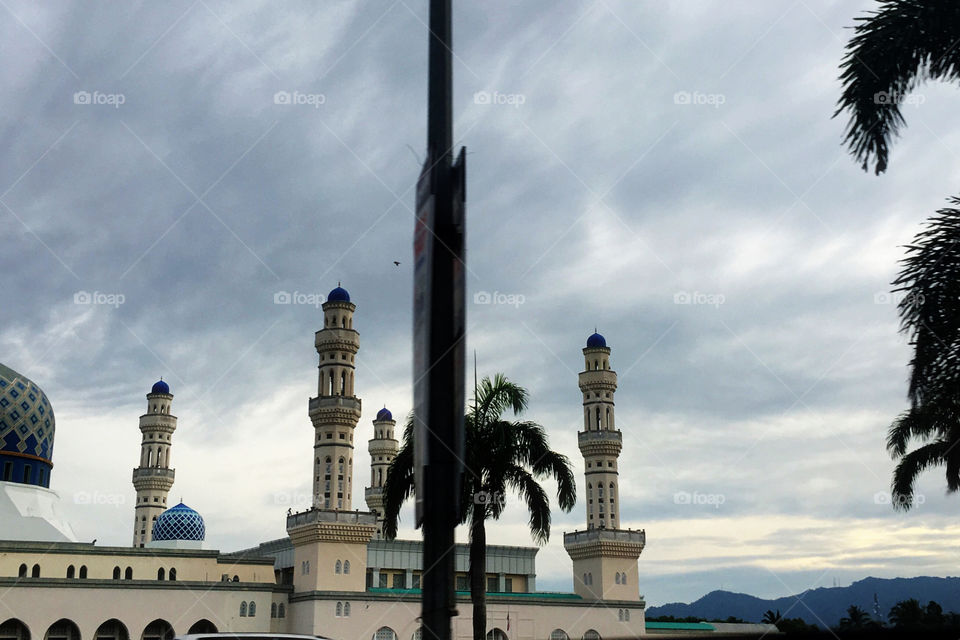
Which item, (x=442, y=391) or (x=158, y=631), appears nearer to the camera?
(x=442, y=391)

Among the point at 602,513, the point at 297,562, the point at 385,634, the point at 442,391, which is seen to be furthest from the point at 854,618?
the point at 442,391

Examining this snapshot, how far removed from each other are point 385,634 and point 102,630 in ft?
45.8

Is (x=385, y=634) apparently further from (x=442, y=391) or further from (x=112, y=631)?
(x=442, y=391)

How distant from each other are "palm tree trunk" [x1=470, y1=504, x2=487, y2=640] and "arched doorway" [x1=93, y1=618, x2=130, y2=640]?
95.6 feet

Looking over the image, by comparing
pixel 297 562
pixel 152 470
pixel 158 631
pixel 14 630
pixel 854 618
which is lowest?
pixel 854 618

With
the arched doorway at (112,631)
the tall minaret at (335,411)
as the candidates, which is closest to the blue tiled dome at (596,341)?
the tall minaret at (335,411)

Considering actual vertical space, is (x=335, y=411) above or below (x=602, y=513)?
above

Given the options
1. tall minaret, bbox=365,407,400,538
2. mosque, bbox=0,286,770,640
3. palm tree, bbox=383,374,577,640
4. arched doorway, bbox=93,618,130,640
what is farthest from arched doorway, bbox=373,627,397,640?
palm tree, bbox=383,374,577,640

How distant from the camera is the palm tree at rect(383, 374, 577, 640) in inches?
893

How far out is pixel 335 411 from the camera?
49.4 m

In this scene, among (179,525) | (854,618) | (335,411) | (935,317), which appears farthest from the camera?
(854,618)

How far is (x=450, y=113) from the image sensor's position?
6.18 m

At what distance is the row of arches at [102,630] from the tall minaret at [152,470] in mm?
16766

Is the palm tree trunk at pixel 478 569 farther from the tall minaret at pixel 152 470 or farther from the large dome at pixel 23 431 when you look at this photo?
the tall minaret at pixel 152 470
